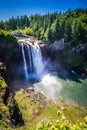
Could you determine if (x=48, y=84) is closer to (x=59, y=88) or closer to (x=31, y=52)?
(x=59, y=88)

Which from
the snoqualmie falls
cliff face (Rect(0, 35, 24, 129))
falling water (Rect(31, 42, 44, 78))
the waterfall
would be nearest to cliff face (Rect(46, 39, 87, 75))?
the snoqualmie falls

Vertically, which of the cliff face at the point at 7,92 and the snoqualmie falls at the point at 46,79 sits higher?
the cliff face at the point at 7,92

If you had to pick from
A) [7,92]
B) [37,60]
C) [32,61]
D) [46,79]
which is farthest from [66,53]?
[7,92]

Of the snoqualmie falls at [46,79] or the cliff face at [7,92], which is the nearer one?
the cliff face at [7,92]

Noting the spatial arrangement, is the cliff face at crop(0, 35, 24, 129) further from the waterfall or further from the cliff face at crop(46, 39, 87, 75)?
the cliff face at crop(46, 39, 87, 75)

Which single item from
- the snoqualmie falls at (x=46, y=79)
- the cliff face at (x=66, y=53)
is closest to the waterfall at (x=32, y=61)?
the snoqualmie falls at (x=46, y=79)

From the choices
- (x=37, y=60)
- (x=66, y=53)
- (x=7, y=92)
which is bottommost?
(x=37, y=60)

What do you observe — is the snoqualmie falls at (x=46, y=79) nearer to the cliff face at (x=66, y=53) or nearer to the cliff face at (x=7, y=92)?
the cliff face at (x=66, y=53)

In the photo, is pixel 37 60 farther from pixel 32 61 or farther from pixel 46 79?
pixel 46 79
